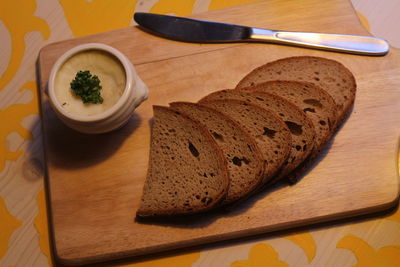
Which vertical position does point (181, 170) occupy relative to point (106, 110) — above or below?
below

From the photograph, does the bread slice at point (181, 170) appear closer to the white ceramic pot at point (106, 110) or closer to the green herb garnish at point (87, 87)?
the white ceramic pot at point (106, 110)

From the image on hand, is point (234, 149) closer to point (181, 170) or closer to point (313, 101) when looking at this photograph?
point (181, 170)

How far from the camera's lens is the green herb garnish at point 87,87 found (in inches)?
84.5

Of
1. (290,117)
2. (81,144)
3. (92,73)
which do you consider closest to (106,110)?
(92,73)

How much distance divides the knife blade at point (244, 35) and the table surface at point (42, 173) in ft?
1.04

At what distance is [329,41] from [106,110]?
60.2 inches

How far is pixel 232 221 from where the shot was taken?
2.26m

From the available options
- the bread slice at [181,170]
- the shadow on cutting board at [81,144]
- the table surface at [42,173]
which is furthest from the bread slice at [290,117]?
the shadow on cutting board at [81,144]

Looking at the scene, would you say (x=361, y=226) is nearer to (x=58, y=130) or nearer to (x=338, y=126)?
(x=338, y=126)

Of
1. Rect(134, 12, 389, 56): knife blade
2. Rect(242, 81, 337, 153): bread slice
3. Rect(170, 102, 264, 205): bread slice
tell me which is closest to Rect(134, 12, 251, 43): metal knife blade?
Rect(134, 12, 389, 56): knife blade

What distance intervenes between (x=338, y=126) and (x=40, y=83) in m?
2.00

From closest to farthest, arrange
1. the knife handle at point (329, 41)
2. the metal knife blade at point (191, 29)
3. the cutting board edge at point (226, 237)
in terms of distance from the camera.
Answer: the cutting board edge at point (226, 237) < the knife handle at point (329, 41) < the metal knife blade at point (191, 29)

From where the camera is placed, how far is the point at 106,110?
2.16 metres

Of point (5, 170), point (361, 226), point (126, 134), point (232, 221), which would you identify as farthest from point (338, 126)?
point (5, 170)
